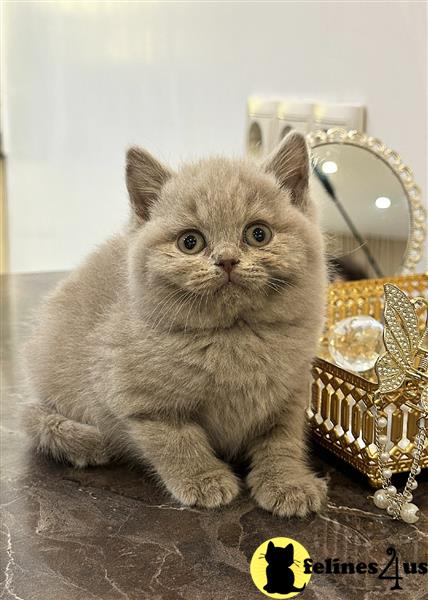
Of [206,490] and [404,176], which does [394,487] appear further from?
[404,176]

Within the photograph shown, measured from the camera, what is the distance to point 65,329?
0.99m

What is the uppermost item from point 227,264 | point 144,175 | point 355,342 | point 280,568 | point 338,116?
point 338,116

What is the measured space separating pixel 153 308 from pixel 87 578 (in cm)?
29

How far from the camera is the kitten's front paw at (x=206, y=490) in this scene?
2.69 feet

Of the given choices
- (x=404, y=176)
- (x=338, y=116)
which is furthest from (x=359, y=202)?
(x=338, y=116)

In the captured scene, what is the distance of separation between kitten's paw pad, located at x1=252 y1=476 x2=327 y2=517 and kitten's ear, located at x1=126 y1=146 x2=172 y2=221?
34 cm

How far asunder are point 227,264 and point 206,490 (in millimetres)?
247

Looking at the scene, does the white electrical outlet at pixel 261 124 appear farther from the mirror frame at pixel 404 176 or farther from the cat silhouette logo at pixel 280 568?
the cat silhouette logo at pixel 280 568

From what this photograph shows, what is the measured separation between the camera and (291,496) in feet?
2.65

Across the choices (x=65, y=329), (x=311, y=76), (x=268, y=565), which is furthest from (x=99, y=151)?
(x=268, y=565)

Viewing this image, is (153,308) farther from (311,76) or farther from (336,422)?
(311,76)

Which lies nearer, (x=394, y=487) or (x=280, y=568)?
(x=280, y=568)

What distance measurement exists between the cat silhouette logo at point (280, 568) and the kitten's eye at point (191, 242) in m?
0.31

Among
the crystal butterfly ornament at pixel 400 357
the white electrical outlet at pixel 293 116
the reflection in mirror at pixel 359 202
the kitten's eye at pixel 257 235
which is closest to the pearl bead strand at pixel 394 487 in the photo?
the crystal butterfly ornament at pixel 400 357
